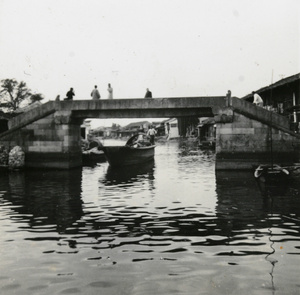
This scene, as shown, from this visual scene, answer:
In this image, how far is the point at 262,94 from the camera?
33.7m

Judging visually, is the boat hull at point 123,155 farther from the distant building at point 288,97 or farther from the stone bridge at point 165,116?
the distant building at point 288,97

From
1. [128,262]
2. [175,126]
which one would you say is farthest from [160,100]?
[175,126]

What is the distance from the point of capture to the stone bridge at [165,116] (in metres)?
21.8

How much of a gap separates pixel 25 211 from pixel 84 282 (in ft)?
21.0

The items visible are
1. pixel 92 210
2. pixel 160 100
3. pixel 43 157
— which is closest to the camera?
pixel 92 210

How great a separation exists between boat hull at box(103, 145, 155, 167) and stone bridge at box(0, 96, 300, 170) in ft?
7.05

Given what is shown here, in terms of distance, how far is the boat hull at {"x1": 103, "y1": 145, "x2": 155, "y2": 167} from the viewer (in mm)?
26806

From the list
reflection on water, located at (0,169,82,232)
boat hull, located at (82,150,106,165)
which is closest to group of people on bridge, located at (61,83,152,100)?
reflection on water, located at (0,169,82,232)

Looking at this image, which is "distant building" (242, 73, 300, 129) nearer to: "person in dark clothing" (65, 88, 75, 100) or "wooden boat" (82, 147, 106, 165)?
"person in dark clothing" (65, 88, 75, 100)

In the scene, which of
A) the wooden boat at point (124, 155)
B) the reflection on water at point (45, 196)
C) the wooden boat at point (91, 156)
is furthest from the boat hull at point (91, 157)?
the reflection on water at point (45, 196)

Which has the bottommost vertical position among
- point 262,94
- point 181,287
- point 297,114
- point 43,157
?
point 181,287

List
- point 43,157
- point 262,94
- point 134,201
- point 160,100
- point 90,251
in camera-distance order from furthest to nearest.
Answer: point 262,94, point 43,157, point 160,100, point 134,201, point 90,251

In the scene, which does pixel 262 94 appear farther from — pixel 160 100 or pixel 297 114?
pixel 160 100

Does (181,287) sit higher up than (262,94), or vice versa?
(262,94)
